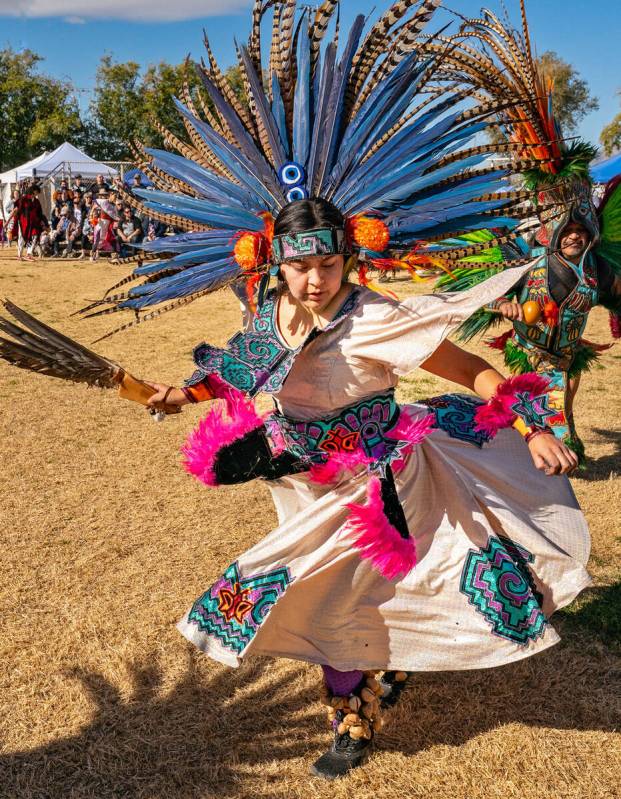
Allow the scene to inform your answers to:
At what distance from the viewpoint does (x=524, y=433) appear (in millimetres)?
2531

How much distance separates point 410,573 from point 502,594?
11.9 inches

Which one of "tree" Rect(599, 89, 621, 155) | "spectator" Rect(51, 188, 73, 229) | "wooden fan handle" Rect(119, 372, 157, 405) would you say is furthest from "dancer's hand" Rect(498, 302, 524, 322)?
"tree" Rect(599, 89, 621, 155)

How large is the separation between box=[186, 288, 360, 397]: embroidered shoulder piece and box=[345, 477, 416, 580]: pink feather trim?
0.47 meters

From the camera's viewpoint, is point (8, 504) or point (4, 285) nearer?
point (8, 504)

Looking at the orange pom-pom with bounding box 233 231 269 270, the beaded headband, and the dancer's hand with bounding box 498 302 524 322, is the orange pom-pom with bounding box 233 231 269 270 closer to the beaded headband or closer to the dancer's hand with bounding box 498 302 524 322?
the beaded headband

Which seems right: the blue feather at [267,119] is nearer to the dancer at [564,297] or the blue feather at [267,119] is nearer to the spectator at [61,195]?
the dancer at [564,297]

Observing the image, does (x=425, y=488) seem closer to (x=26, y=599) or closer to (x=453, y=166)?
(x=453, y=166)

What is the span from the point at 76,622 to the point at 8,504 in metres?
1.59

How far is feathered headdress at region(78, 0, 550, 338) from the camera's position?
2688mm

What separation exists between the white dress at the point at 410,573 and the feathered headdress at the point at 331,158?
12.3 inches

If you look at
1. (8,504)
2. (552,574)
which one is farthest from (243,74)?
(8,504)

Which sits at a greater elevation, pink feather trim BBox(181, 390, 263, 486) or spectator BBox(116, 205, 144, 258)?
spectator BBox(116, 205, 144, 258)

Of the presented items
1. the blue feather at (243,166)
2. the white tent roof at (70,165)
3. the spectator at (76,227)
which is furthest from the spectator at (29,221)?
the blue feather at (243,166)

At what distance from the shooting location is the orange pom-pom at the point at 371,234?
8.52 ft
